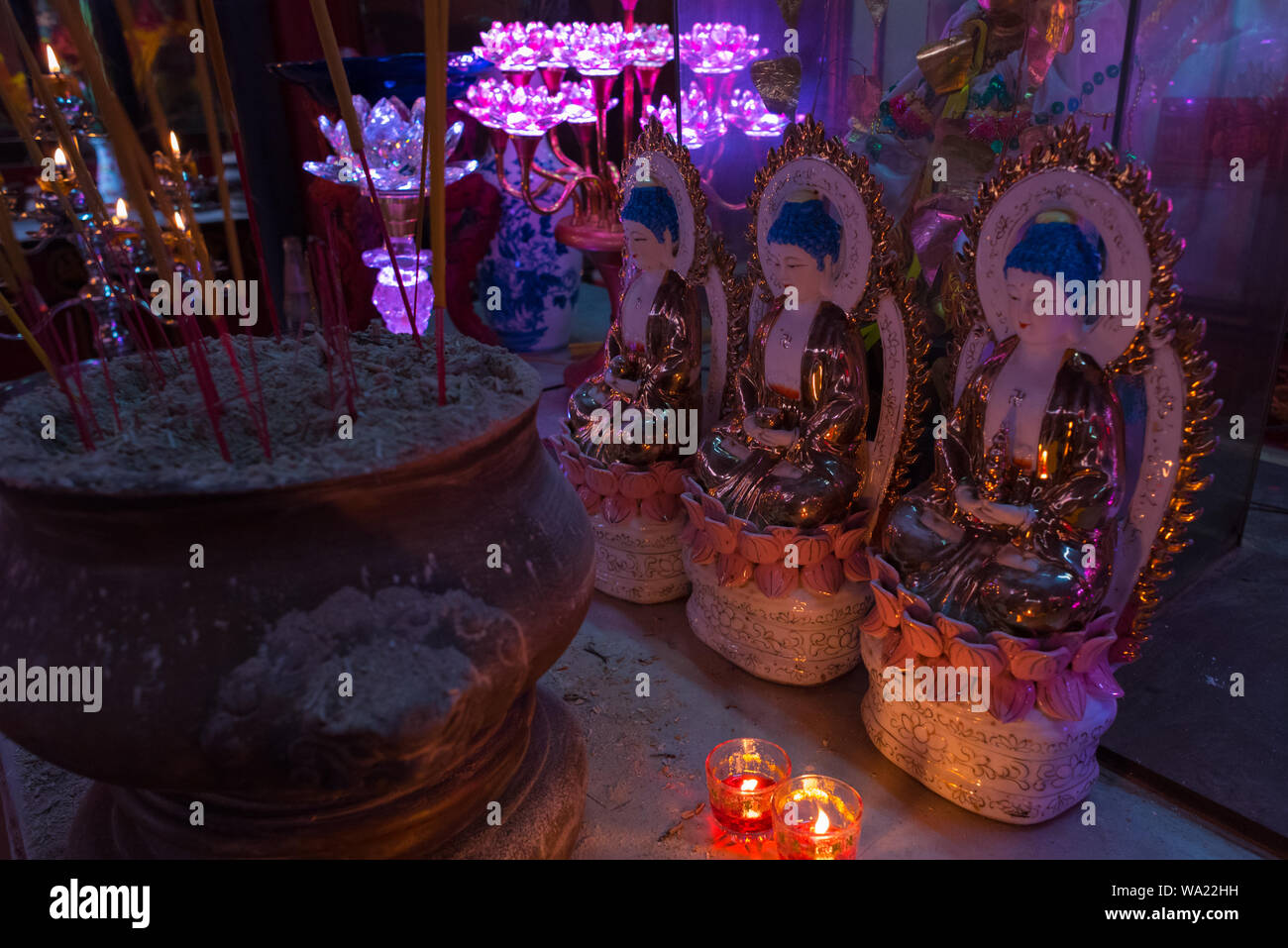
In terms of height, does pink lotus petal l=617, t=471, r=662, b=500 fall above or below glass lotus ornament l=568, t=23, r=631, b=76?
below

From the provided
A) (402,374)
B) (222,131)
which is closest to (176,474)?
(402,374)

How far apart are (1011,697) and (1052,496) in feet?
1.09

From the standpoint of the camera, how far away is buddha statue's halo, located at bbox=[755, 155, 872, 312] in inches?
70.0

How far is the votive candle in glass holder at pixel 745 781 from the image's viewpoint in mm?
1476

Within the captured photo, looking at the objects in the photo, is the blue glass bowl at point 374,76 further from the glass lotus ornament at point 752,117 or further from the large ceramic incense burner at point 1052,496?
the large ceramic incense burner at point 1052,496

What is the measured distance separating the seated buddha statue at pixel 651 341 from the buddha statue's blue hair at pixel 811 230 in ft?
1.29

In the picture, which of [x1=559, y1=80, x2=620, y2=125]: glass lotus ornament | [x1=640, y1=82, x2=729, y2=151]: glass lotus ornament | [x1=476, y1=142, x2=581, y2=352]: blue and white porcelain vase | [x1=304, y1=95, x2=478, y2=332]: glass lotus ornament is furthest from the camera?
[x1=476, y1=142, x2=581, y2=352]: blue and white porcelain vase

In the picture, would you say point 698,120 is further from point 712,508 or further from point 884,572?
point 884,572

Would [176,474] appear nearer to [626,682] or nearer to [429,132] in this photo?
[429,132]

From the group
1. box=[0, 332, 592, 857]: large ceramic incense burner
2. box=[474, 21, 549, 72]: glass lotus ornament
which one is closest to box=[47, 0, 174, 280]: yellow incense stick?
box=[0, 332, 592, 857]: large ceramic incense burner

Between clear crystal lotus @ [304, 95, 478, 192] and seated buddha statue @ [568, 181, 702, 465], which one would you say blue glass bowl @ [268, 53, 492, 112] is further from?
seated buddha statue @ [568, 181, 702, 465]

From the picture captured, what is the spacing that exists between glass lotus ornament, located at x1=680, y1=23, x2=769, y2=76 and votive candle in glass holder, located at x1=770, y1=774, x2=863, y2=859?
70.9 inches

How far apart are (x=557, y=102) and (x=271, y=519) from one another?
2.26 meters

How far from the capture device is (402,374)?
1.30 m
